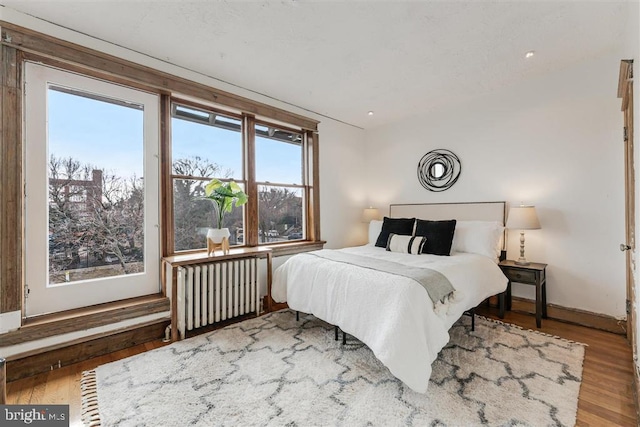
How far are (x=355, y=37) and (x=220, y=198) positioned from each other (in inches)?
77.1

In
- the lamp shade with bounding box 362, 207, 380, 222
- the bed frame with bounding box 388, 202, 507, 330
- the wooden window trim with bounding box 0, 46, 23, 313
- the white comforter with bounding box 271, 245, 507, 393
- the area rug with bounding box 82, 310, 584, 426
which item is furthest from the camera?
the lamp shade with bounding box 362, 207, 380, 222

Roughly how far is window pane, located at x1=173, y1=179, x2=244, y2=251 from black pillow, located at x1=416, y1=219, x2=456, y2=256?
244 cm

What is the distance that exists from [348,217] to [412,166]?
50.4 inches

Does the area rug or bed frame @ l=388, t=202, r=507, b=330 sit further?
bed frame @ l=388, t=202, r=507, b=330

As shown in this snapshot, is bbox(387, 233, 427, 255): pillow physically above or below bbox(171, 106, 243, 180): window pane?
below

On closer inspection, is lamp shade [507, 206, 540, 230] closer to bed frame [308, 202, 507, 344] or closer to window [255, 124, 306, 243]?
bed frame [308, 202, 507, 344]

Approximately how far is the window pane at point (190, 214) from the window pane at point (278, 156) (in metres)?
0.79

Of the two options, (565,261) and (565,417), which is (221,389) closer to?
(565,417)

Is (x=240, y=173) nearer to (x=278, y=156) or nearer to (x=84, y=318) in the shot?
(x=278, y=156)

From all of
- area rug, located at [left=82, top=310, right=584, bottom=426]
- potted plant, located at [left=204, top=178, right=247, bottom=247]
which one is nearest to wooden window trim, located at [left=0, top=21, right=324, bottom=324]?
potted plant, located at [left=204, top=178, right=247, bottom=247]

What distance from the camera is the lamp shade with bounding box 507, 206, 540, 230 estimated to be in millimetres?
2869

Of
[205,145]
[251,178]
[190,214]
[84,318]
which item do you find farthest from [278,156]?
[84,318]

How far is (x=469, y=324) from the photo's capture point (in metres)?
2.80

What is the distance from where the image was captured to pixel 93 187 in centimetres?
241
